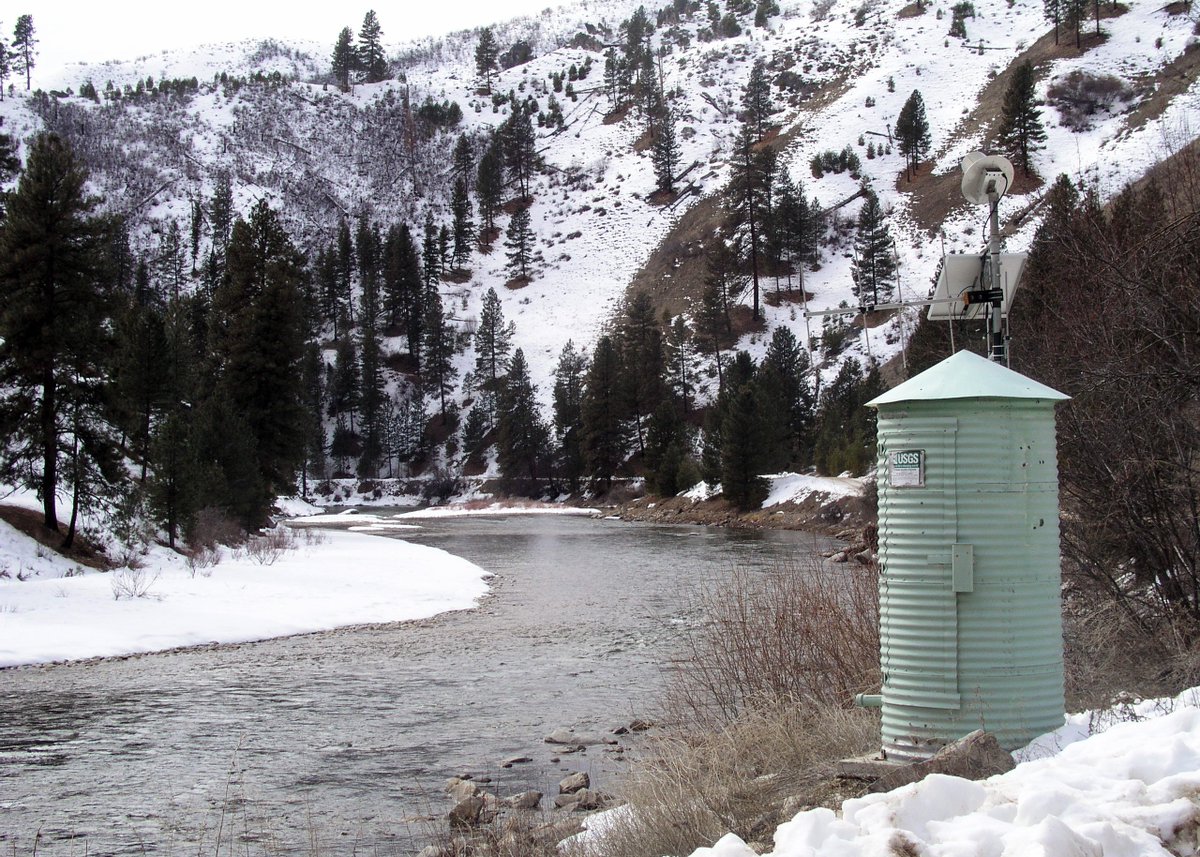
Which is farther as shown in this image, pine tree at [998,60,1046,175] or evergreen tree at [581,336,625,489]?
evergreen tree at [581,336,625,489]

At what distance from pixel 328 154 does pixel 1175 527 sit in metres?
121

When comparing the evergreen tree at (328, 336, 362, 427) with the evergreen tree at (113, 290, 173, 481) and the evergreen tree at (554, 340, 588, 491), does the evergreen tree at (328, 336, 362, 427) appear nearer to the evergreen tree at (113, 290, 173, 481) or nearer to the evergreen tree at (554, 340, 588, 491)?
the evergreen tree at (554, 340, 588, 491)

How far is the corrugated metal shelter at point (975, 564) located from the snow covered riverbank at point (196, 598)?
13.3m

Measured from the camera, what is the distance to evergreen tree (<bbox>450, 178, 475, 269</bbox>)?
333 feet

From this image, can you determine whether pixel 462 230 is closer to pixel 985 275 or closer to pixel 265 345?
pixel 265 345

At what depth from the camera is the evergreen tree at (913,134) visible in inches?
3187

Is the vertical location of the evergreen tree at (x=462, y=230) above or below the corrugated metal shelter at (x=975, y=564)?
above

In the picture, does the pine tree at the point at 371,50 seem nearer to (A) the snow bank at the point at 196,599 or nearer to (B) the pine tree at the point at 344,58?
(B) the pine tree at the point at 344,58

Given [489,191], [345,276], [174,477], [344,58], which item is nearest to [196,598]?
[174,477]

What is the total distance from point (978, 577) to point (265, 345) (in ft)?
123

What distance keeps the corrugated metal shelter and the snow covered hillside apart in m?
57.8

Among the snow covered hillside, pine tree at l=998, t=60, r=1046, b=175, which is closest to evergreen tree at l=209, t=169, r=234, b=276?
the snow covered hillside

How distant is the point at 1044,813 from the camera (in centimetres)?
429

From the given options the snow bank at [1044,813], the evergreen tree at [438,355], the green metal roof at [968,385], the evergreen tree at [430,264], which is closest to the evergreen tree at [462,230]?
the evergreen tree at [430,264]
